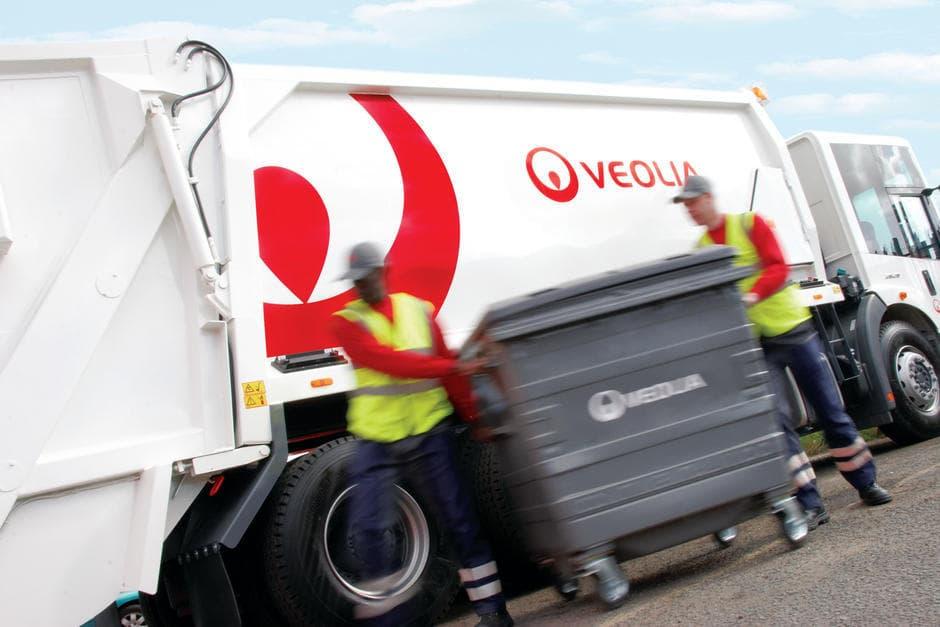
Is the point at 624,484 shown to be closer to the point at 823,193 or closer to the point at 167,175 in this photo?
the point at 167,175

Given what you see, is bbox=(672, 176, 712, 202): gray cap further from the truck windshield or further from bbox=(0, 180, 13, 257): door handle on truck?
the truck windshield

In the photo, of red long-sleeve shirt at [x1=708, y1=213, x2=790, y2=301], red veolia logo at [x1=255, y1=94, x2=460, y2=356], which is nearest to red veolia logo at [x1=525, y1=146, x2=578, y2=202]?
red veolia logo at [x1=255, y1=94, x2=460, y2=356]

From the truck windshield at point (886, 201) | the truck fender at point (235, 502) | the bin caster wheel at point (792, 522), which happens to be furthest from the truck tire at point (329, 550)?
the truck windshield at point (886, 201)

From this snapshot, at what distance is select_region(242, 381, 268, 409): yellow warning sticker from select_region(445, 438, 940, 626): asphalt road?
5.02 feet

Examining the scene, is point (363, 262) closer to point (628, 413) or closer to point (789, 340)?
point (628, 413)

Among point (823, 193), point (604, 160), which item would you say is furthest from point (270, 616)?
point (823, 193)

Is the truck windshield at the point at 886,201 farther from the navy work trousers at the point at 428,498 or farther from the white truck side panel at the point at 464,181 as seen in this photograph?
Answer: the navy work trousers at the point at 428,498

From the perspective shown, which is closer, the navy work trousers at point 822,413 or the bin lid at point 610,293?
the bin lid at point 610,293

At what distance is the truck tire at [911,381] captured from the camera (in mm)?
8133

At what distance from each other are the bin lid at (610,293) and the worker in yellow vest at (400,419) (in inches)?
10.5

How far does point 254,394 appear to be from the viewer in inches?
Result: 193

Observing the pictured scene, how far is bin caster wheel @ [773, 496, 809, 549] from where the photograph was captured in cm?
466

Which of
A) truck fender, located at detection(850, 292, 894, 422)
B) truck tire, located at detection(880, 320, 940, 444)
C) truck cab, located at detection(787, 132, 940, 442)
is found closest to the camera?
truck fender, located at detection(850, 292, 894, 422)

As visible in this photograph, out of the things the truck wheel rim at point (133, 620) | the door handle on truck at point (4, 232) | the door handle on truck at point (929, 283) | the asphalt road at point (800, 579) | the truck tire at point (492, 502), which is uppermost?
the door handle on truck at point (4, 232)
